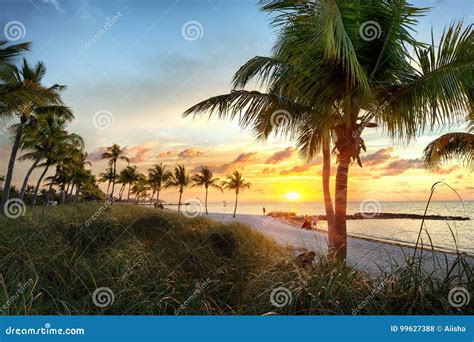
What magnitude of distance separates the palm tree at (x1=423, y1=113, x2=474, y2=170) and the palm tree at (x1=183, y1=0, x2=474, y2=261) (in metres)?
5.20

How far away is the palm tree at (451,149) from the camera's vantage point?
10089 millimetres

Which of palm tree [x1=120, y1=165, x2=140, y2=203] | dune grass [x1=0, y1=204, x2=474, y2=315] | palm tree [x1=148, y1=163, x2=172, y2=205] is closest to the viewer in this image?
dune grass [x1=0, y1=204, x2=474, y2=315]

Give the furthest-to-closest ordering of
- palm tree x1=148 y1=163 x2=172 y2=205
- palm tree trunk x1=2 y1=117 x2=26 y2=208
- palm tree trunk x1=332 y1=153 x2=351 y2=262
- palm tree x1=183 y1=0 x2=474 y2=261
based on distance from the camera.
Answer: palm tree x1=148 y1=163 x2=172 y2=205
palm tree trunk x1=2 y1=117 x2=26 y2=208
palm tree trunk x1=332 y1=153 x2=351 y2=262
palm tree x1=183 y1=0 x2=474 y2=261

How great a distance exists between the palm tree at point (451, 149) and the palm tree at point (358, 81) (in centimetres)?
520

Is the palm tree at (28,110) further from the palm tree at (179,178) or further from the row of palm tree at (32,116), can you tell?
the palm tree at (179,178)

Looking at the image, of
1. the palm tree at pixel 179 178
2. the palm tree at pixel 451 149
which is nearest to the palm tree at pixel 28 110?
the palm tree at pixel 451 149

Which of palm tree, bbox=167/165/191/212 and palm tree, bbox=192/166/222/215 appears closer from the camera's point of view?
palm tree, bbox=167/165/191/212

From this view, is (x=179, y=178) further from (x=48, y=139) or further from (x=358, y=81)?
(x=358, y=81)

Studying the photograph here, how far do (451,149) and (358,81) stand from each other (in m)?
7.08

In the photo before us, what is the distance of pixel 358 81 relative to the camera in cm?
562

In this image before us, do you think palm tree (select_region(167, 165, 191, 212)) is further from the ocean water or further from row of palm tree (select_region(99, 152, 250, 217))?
the ocean water

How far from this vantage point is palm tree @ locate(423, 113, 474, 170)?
33.1 feet

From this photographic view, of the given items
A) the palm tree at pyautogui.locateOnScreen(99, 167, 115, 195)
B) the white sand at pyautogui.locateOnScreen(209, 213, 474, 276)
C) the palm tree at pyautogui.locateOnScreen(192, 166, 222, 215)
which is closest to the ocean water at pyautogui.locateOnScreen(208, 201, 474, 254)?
the white sand at pyautogui.locateOnScreen(209, 213, 474, 276)

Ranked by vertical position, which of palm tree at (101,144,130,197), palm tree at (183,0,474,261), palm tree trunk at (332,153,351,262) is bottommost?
palm tree trunk at (332,153,351,262)
